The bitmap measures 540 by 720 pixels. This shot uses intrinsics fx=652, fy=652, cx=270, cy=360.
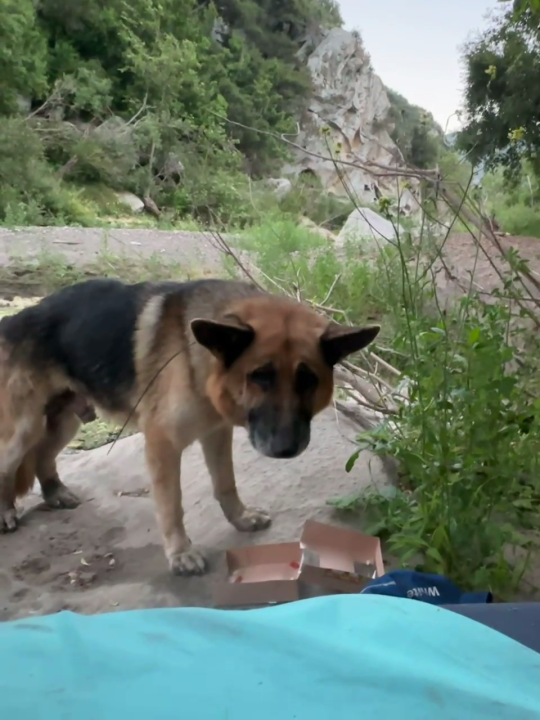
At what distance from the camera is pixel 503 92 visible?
2.33m

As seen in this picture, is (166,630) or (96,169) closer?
(166,630)

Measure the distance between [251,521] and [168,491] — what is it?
0.28 m

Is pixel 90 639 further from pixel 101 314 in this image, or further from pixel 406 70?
pixel 406 70

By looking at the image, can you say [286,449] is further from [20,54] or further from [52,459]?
[20,54]

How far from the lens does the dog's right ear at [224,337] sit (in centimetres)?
150

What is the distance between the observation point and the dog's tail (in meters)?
2.15

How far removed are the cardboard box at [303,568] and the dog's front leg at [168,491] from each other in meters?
0.17

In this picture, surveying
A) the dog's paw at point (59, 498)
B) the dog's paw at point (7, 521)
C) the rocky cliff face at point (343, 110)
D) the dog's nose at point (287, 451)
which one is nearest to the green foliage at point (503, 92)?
the rocky cliff face at point (343, 110)

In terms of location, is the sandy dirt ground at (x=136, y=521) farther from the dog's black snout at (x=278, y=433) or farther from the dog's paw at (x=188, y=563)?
the dog's black snout at (x=278, y=433)

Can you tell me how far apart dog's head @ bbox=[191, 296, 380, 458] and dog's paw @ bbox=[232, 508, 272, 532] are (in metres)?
0.43

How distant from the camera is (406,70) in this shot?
2.43m

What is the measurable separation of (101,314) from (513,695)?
154 centimetres

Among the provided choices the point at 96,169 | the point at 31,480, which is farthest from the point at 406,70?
the point at 31,480

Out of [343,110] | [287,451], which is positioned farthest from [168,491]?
[343,110]
